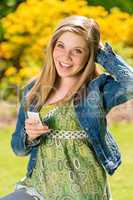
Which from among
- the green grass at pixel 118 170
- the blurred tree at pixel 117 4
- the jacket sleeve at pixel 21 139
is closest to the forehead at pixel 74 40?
the jacket sleeve at pixel 21 139

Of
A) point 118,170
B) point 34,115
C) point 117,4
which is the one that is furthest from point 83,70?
point 117,4

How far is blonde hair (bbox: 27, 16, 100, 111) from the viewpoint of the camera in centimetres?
217

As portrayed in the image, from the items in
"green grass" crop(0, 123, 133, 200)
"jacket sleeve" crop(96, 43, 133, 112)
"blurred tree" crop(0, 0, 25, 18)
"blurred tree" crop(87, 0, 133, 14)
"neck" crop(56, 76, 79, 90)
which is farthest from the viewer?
"blurred tree" crop(0, 0, 25, 18)

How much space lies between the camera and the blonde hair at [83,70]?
7.11 feet

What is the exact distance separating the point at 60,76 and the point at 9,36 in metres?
4.49

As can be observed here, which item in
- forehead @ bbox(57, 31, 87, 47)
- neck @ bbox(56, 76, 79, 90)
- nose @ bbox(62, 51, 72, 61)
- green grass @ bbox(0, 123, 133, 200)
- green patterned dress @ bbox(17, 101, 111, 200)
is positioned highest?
forehead @ bbox(57, 31, 87, 47)

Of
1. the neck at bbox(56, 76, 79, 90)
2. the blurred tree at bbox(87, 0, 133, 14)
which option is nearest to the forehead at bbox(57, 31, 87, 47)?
the neck at bbox(56, 76, 79, 90)

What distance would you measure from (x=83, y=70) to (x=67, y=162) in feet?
0.95

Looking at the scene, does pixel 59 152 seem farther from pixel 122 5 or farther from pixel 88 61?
pixel 122 5

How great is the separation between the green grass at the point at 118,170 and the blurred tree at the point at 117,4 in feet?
3.88

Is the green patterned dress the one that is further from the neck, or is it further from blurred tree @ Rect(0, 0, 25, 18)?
blurred tree @ Rect(0, 0, 25, 18)

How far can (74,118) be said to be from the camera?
7.06 ft

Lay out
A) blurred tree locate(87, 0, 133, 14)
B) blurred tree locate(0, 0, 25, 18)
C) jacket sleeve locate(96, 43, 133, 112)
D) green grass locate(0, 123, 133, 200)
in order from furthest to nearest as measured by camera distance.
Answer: blurred tree locate(0, 0, 25, 18) < blurred tree locate(87, 0, 133, 14) < green grass locate(0, 123, 133, 200) < jacket sleeve locate(96, 43, 133, 112)

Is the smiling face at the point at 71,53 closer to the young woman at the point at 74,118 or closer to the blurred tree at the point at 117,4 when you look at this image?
the young woman at the point at 74,118
